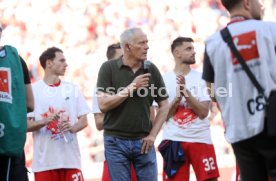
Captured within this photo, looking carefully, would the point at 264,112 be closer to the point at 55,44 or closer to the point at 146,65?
the point at 146,65

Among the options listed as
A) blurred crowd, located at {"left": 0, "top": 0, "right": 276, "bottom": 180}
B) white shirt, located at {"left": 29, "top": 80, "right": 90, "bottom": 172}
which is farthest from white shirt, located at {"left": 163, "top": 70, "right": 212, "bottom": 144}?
blurred crowd, located at {"left": 0, "top": 0, "right": 276, "bottom": 180}

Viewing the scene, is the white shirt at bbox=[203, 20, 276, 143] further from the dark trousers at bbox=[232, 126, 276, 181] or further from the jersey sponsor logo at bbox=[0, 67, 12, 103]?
the jersey sponsor logo at bbox=[0, 67, 12, 103]

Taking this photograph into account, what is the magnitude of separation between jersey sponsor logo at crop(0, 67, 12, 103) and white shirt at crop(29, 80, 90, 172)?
2.83m

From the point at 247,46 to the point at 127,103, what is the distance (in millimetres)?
2383

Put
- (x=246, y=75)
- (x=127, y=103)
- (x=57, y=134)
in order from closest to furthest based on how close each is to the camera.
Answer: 1. (x=246, y=75)
2. (x=127, y=103)
3. (x=57, y=134)

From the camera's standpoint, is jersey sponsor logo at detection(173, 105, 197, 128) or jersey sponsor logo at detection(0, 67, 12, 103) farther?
jersey sponsor logo at detection(173, 105, 197, 128)

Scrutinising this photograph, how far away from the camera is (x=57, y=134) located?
8234mm

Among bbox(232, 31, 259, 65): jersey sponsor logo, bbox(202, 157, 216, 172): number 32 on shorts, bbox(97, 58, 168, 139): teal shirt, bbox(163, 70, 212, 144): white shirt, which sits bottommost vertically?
bbox(202, 157, 216, 172): number 32 on shorts

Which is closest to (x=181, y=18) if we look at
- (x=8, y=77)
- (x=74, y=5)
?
(x=74, y=5)

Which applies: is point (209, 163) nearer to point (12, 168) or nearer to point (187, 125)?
point (187, 125)

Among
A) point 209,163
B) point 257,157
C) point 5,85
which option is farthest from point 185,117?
point 257,157

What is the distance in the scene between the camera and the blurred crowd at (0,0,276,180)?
1341cm

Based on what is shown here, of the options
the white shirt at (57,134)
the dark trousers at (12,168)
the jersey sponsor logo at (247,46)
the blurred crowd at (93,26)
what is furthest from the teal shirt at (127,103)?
the blurred crowd at (93,26)

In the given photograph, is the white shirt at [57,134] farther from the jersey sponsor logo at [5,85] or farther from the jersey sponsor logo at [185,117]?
the jersey sponsor logo at [5,85]
